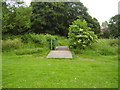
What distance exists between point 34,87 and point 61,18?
41.5ft

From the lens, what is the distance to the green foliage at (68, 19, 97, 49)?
6.61 meters

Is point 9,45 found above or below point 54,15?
below

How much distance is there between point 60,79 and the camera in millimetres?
2781

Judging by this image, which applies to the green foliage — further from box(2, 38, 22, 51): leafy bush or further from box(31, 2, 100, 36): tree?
box(31, 2, 100, 36): tree

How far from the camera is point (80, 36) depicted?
6.52 meters

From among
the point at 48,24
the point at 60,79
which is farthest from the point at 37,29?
the point at 60,79

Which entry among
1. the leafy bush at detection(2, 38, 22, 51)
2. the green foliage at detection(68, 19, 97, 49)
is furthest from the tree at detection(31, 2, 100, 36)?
the green foliage at detection(68, 19, 97, 49)

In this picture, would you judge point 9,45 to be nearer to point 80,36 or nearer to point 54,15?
point 80,36

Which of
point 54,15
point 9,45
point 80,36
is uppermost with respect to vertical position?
point 54,15

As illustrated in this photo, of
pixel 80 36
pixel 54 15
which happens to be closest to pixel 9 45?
pixel 80 36

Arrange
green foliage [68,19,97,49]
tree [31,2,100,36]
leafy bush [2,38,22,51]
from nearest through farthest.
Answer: green foliage [68,19,97,49]
leafy bush [2,38,22,51]
tree [31,2,100,36]

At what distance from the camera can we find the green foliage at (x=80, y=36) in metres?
6.61

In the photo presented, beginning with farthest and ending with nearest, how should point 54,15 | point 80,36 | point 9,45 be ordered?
point 54,15 → point 9,45 → point 80,36

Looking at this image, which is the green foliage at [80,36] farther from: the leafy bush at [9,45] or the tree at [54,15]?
the tree at [54,15]
